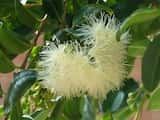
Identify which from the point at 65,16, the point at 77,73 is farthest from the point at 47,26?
the point at 77,73

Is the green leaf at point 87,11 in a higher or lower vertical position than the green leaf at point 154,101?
higher

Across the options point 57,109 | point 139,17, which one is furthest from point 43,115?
point 139,17

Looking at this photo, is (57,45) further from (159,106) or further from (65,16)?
(159,106)

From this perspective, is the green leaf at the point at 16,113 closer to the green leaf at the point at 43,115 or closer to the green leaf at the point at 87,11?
the green leaf at the point at 43,115

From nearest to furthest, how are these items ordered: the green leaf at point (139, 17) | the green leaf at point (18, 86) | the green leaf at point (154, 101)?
the green leaf at point (139, 17) < the green leaf at point (18, 86) < the green leaf at point (154, 101)

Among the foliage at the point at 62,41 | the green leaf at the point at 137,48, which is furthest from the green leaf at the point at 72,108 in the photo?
the green leaf at the point at 137,48

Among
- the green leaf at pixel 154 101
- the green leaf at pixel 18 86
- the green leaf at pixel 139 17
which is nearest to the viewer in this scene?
the green leaf at pixel 139 17
